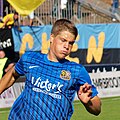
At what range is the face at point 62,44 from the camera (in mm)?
4582

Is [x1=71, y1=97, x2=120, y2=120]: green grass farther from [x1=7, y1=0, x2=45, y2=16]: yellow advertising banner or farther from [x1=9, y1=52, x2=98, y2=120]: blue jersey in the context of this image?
[x1=9, y1=52, x2=98, y2=120]: blue jersey

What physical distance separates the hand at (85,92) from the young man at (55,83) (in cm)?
16

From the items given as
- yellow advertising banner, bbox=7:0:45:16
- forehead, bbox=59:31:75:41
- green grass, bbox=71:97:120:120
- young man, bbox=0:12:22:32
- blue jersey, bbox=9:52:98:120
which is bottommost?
green grass, bbox=71:97:120:120

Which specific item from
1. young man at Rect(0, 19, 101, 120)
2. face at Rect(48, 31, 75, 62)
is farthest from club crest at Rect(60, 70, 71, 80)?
face at Rect(48, 31, 75, 62)

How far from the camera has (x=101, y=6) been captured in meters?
26.3

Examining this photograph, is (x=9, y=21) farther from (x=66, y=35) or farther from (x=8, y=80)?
(x=66, y=35)

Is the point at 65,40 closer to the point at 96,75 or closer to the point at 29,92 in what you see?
the point at 29,92

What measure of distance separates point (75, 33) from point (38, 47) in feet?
49.0

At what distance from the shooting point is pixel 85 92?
14.2ft

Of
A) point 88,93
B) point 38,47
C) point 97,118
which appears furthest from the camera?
point 38,47

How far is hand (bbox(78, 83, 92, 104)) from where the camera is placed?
14.2ft

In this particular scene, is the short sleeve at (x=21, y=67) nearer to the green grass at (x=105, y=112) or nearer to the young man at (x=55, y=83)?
the young man at (x=55, y=83)

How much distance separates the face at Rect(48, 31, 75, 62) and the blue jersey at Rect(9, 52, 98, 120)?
0.16 m

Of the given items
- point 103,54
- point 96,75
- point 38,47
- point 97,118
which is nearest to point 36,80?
point 97,118
